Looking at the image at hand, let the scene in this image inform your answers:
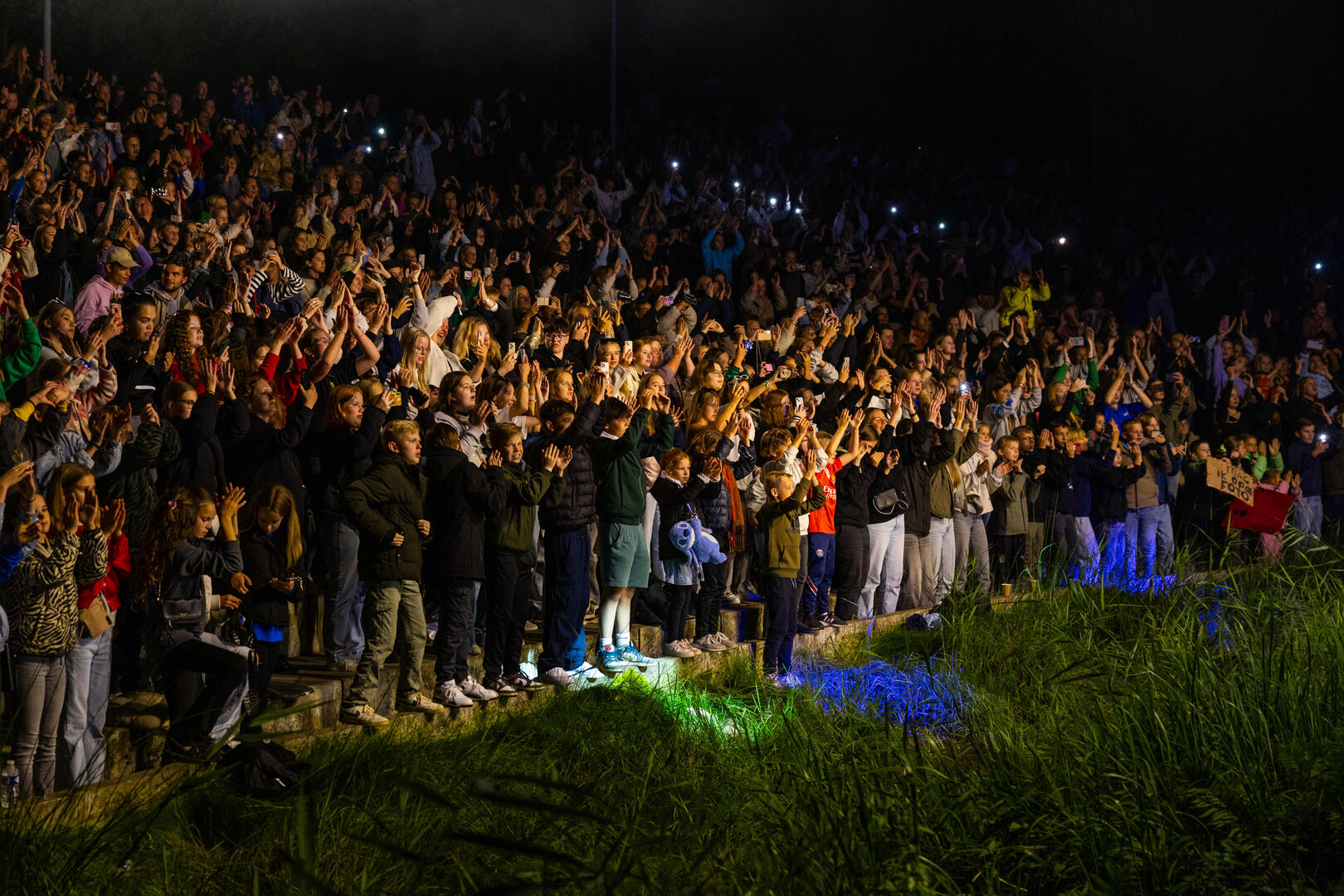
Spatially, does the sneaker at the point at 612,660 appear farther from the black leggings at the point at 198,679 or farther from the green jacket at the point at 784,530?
the black leggings at the point at 198,679

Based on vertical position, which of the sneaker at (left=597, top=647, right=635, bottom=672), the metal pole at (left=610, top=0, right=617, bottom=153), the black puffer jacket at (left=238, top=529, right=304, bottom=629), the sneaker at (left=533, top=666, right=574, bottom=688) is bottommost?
the sneaker at (left=533, top=666, right=574, bottom=688)

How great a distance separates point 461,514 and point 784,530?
7.15 ft

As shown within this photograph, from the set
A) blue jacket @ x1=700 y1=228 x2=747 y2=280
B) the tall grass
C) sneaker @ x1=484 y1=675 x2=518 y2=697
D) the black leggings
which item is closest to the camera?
the tall grass

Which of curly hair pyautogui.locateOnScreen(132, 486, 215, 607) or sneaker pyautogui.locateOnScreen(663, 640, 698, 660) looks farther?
sneaker pyautogui.locateOnScreen(663, 640, 698, 660)

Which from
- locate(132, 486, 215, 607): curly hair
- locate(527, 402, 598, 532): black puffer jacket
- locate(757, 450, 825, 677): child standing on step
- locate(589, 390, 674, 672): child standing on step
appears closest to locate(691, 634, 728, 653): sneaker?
locate(757, 450, 825, 677): child standing on step

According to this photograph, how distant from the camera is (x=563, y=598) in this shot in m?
7.02

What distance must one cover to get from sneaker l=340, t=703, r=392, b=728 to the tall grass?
0.37 feet

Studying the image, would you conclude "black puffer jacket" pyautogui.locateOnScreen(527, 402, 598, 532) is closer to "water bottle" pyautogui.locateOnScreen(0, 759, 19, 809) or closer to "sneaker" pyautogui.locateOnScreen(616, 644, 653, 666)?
"sneaker" pyautogui.locateOnScreen(616, 644, 653, 666)

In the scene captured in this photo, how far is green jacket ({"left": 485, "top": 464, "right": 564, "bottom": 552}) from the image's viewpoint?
22.2 feet

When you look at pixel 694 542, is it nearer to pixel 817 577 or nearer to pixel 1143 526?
pixel 817 577

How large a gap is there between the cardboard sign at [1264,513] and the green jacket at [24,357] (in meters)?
10.1

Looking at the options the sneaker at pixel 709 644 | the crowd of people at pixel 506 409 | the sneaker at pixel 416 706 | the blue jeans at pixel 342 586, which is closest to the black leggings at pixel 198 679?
the crowd of people at pixel 506 409

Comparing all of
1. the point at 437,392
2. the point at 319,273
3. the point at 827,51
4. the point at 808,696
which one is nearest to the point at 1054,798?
the point at 808,696

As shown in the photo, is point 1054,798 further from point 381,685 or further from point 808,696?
point 381,685
